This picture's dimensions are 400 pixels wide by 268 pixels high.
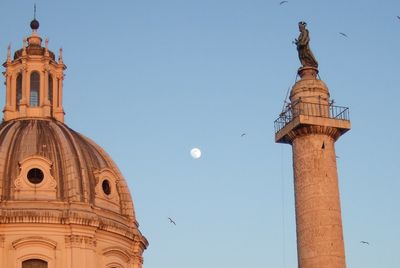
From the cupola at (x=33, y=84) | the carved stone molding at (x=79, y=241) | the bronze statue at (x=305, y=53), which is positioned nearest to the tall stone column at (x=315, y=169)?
the bronze statue at (x=305, y=53)

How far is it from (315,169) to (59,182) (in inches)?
979

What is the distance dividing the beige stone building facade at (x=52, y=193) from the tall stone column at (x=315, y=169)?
21.3m

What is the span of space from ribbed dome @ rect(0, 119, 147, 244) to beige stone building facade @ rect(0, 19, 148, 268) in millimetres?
58

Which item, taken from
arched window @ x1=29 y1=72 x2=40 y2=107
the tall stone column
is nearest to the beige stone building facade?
arched window @ x1=29 y1=72 x2=40 y2=107

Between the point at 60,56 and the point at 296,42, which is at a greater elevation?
the point at 60,56

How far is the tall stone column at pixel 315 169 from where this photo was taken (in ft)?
141

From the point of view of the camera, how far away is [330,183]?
43.6 metres

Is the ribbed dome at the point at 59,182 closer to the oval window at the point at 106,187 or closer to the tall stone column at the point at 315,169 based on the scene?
the oval window at the point at 106,187

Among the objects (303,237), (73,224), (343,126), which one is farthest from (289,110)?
(73,224)

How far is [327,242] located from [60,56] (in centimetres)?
3487

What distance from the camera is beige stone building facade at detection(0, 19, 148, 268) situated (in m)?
62.7

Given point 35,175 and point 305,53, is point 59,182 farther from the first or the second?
point 305,53

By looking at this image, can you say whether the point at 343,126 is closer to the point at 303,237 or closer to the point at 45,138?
the point at 303,237

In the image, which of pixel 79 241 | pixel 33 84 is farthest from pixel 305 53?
pixel 33 84
